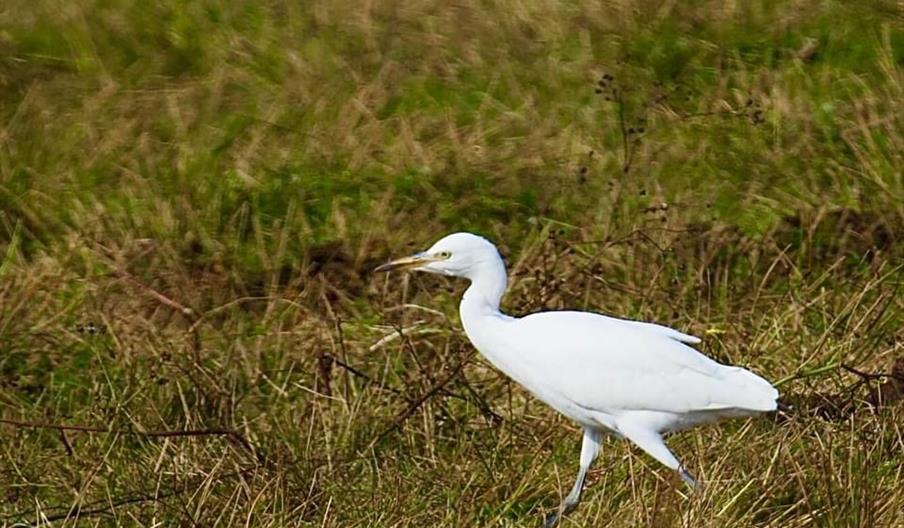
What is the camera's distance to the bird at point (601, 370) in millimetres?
4812

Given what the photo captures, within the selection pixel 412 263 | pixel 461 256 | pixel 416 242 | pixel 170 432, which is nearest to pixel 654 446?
pixel 461 256

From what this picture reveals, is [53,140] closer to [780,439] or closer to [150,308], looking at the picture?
[150,308]

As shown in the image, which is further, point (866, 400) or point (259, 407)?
point (259, 407)

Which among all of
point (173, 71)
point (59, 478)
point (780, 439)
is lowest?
point (173, 71)

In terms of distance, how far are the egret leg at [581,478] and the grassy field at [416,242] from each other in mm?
57

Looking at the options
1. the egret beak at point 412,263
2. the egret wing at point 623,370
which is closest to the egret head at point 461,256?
the egret beak at point 412,263

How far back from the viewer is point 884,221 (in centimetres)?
Answer: 735

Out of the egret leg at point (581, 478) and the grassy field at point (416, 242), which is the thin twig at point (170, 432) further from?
the egret leg at point (581, 478)

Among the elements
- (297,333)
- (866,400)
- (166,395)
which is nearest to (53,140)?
(297,333)

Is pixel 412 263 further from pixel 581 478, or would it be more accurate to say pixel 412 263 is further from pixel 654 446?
pixel 654 446

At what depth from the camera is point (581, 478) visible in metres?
4.94

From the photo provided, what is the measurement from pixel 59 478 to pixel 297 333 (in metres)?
1.44

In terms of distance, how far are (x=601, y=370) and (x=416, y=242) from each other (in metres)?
2.78

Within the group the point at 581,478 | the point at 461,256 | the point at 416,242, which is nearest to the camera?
the point at 581,478
